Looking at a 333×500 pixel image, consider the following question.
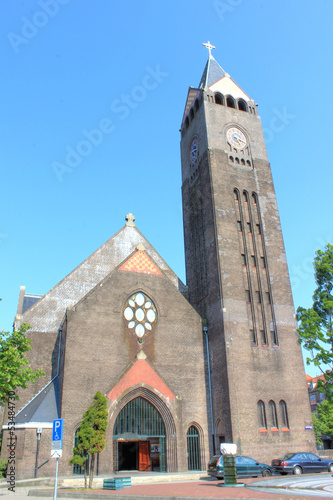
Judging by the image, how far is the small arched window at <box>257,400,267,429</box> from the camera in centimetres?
2625

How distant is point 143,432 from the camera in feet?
82.4

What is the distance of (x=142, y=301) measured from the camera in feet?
94.3

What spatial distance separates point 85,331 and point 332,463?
1577cm

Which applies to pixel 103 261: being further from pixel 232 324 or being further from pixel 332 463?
pixel 332 463

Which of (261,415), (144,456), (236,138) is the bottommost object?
(144,456)

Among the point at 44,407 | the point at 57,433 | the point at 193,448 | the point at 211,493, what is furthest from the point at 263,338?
the point at 57,433

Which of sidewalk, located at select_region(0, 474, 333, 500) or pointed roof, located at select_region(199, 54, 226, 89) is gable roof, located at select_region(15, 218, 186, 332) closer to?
sidewalk, located at select_region(0, 474, 333, 500)

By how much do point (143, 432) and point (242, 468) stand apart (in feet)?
23.3

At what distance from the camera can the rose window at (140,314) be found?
27672 mm

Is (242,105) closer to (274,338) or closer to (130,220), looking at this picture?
(130,220)

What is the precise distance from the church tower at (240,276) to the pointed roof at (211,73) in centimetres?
21

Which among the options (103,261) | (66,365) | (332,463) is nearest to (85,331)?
(66,365)

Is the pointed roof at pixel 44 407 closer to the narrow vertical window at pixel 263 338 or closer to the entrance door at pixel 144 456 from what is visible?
the entrance door at pixel 144 456

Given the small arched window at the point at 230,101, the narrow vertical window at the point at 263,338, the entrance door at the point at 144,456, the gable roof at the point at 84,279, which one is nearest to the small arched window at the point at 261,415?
the narrow vertical window at the point at 263,338
